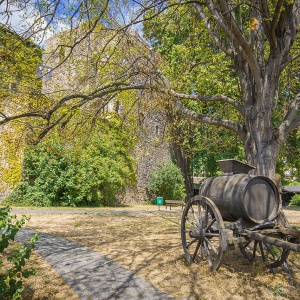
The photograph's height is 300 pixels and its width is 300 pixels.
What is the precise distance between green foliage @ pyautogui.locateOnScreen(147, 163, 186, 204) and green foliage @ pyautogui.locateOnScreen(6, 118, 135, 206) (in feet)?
17.5

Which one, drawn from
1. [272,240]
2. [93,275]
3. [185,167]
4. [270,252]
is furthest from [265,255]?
[185,167]

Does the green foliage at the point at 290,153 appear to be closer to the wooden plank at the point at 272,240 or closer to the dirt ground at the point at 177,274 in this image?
the dirt ground at the point at 177,274

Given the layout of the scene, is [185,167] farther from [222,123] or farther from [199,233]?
[199,233]

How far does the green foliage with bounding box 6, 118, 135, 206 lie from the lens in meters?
17.0

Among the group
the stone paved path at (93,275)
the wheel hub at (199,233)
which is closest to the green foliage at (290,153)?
the wheel hub at (199,233)

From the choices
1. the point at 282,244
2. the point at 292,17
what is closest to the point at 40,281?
the point at 282,244

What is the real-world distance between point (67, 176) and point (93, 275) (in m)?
13.1

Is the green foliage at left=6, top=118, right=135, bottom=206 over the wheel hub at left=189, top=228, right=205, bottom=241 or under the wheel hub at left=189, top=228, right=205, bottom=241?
over

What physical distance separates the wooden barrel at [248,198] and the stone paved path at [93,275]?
5.81ft

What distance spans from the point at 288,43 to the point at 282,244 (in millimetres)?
4960

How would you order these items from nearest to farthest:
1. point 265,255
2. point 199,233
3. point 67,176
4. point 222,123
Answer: point 199,233 < point 265,255 < point 222,123 < point 67,176

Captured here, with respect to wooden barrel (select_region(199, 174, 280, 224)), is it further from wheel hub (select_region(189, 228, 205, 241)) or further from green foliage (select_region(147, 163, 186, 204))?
green foliage (select_region(147, 163, 186, 204))

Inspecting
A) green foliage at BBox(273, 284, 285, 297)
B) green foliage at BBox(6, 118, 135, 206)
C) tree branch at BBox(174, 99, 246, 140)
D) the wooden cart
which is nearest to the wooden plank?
the wooden cart

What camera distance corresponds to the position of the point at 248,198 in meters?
5.14
